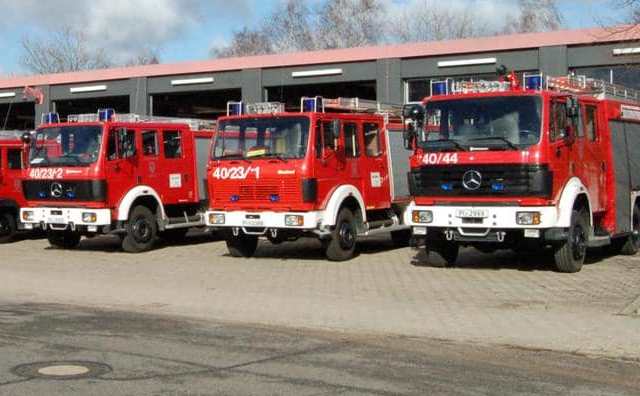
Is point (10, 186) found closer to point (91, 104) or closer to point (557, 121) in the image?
point (557, 121)

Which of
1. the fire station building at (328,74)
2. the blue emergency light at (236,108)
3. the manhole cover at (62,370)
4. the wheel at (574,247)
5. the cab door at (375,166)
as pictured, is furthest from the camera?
the fire station building at (328,74)

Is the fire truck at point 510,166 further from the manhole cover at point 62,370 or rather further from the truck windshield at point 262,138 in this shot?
the manhole cover at point 62,370

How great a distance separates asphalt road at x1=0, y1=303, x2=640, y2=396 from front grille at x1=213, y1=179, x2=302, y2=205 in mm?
5842

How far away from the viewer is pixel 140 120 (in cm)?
1844

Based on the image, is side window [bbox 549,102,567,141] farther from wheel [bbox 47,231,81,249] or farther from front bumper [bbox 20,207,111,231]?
wheel [bbox 47,231,81,249]

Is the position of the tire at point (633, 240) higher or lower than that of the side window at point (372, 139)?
lower

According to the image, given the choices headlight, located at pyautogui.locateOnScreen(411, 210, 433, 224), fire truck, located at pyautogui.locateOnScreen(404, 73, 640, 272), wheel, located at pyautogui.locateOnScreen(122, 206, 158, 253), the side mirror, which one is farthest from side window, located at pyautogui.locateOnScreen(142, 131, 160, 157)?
headlight, located at pyautogui.locateOnScreen(411, 210, 433, 224)

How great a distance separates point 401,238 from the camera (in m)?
19.1

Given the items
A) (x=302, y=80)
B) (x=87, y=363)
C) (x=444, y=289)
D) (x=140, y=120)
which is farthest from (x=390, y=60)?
(x=87, y=363)

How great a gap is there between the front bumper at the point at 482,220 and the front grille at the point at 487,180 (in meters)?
0.22

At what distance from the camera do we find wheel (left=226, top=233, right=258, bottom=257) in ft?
55.4

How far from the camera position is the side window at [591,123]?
569 inches

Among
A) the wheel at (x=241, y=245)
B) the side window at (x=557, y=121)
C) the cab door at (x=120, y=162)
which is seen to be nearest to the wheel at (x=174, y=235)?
the cab door at (x=120, y=162)

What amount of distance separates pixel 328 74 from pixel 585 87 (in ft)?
41.8
